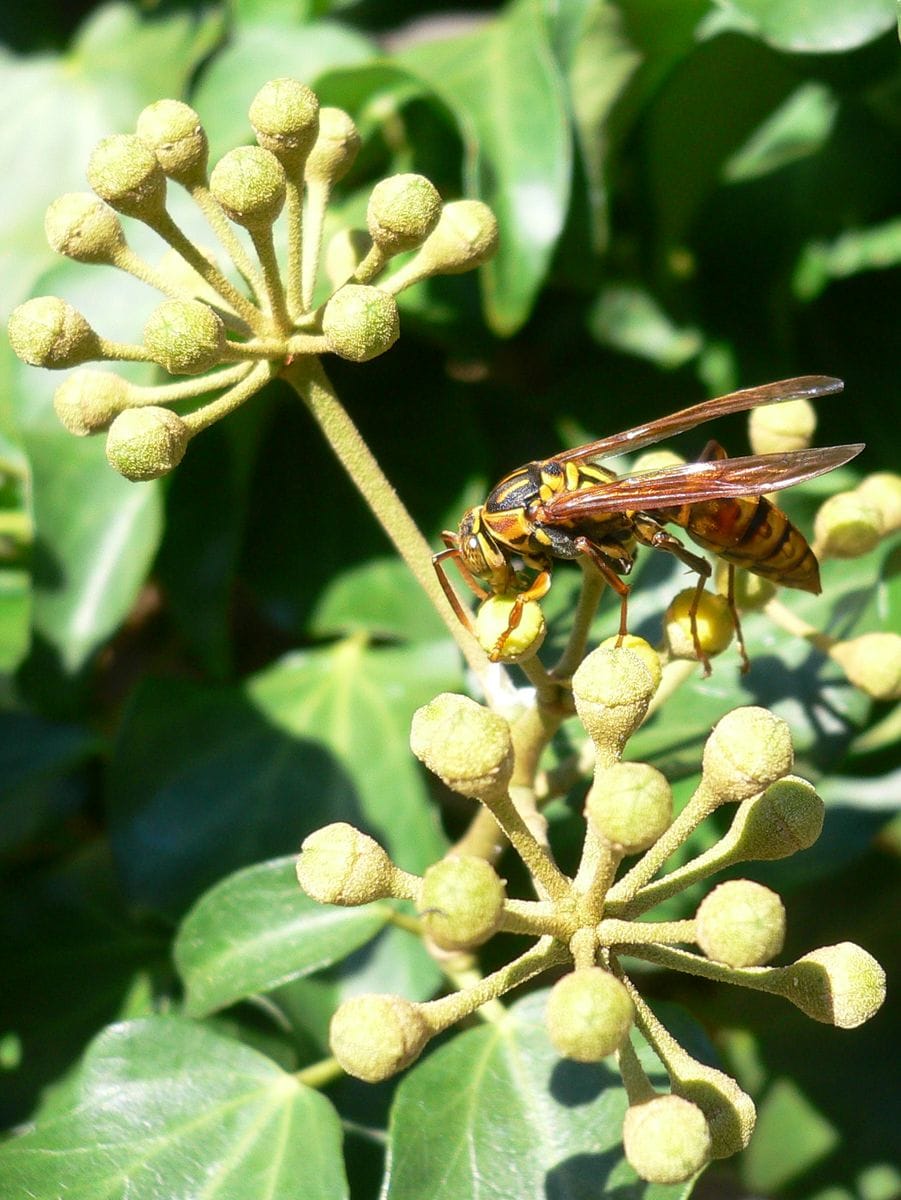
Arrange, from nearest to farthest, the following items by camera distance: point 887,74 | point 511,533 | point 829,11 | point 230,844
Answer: point 511,533 < point 829,11 < point 230,844 < point 887,74

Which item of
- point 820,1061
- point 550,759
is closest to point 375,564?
point 550,759

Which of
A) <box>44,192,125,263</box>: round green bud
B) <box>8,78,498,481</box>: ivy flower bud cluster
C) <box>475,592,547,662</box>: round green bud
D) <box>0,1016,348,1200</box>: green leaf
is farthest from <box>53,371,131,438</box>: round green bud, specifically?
<box>0,1016,348,1200</box>: green leaf

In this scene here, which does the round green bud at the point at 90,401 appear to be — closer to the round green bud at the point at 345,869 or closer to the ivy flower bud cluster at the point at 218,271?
the ivy flower bud cluster at the point at 218,271

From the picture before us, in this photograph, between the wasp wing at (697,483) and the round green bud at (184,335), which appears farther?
the wasp wing at (697,483)

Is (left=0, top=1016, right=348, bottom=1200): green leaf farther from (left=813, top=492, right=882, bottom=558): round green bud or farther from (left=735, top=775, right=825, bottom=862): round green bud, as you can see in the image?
(left=813, top=492, right=882, bottom=558): round green bud

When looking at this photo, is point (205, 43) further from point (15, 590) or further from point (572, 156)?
point (15, 590)

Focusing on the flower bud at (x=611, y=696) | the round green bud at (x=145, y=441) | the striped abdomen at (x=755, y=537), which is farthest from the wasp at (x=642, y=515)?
the round green bud at (x=145, y=441)
